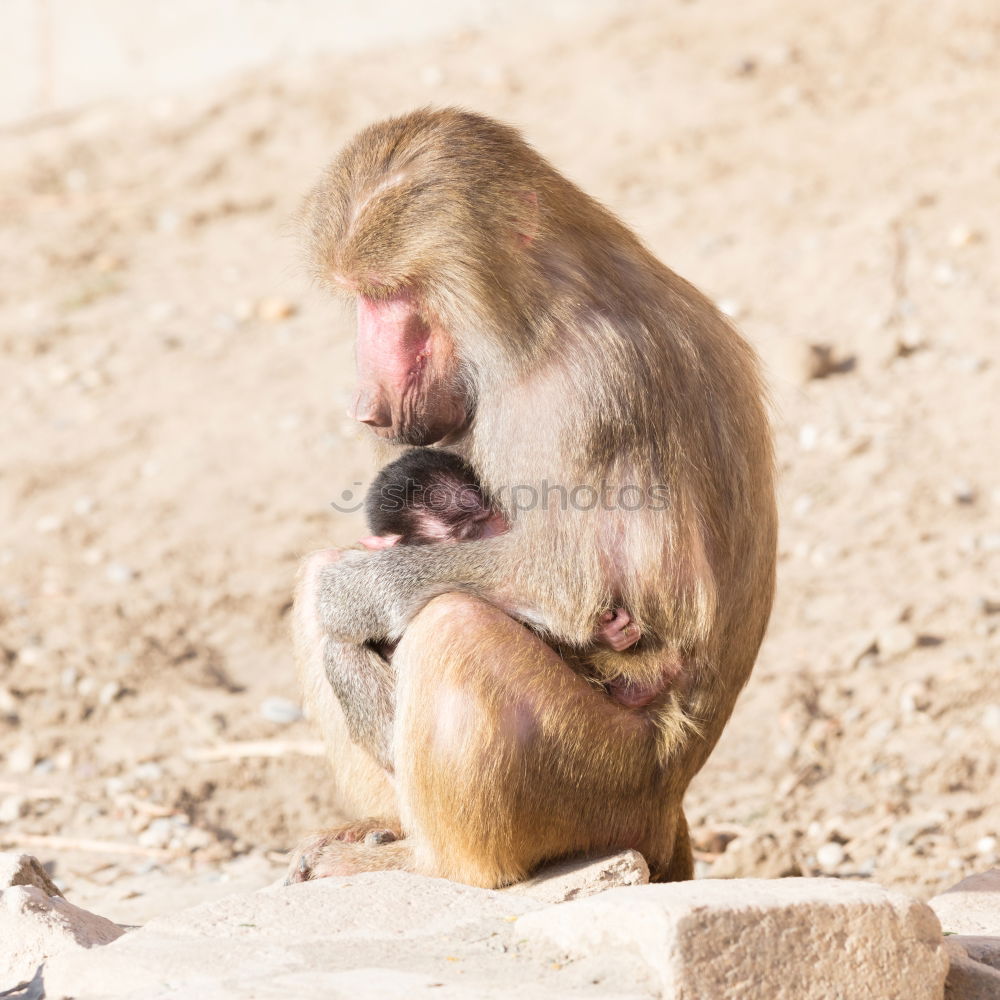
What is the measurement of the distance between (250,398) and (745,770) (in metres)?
3.49

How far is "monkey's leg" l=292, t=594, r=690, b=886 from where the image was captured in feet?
10.0

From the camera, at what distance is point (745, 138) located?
8.55m

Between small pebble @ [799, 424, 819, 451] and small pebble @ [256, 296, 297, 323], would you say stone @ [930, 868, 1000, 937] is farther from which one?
small pebble @ [256, 296, 297, 323]

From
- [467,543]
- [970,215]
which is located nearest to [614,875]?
[467,543]

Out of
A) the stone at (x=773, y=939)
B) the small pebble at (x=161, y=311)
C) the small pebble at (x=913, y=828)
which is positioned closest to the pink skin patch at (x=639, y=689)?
the stone at (x=773, y=939)

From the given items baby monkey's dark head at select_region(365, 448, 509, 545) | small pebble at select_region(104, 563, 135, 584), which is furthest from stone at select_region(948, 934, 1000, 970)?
small pebble at select_region(104, 563, 135, 584)

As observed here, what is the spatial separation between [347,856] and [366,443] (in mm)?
1245

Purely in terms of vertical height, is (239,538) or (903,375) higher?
(903,375)

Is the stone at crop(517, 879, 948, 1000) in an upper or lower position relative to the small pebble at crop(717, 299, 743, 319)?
lower

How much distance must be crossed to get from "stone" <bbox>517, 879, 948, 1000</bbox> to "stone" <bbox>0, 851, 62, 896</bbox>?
131cm

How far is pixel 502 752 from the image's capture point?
3059mm

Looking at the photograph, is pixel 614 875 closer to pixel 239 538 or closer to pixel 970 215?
pixel 239 538

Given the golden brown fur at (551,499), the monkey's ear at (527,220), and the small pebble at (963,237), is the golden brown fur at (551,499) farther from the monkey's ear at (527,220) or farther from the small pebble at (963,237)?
the small pebble at (963,237)

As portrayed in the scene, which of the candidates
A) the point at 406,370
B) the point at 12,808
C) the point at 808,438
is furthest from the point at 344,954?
the point at 808,438
